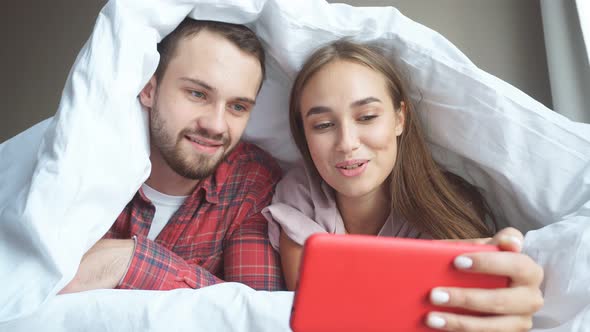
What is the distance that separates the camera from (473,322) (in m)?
0.51

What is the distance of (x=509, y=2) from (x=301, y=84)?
669 millimetres

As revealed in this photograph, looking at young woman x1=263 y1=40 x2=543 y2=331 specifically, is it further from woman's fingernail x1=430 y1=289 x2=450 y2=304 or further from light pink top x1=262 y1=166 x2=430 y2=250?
woman's fingernail x1=430 y1=289 x2=450 y2=304

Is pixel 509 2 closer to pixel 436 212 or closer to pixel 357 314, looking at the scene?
pixel 436 212

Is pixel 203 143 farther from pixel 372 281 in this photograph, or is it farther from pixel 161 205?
pixel 372 281

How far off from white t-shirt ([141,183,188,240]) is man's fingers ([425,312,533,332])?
0.67 m

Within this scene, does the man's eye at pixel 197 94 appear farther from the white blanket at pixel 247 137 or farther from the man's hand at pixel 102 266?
the man's hand at pixel 102 266

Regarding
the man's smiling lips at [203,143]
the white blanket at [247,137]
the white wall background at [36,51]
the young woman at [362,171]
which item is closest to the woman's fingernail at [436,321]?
the white blanket at [247,137]

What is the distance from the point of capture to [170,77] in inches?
37.6

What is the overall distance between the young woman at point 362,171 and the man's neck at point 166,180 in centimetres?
20

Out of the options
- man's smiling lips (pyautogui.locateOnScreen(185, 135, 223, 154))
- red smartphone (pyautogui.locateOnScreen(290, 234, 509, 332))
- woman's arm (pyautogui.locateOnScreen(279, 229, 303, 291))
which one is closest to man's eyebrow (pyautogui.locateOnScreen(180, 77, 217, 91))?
man's smiling lips (pyautogui.locateOnScreen(185, 135, 223, 154))

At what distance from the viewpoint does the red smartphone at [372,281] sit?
18.5 inches

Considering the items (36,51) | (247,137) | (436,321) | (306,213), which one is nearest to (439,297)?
(436,321)

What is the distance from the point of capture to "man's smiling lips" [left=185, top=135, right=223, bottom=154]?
952 millimetres

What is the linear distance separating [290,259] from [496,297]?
1.55 ft
